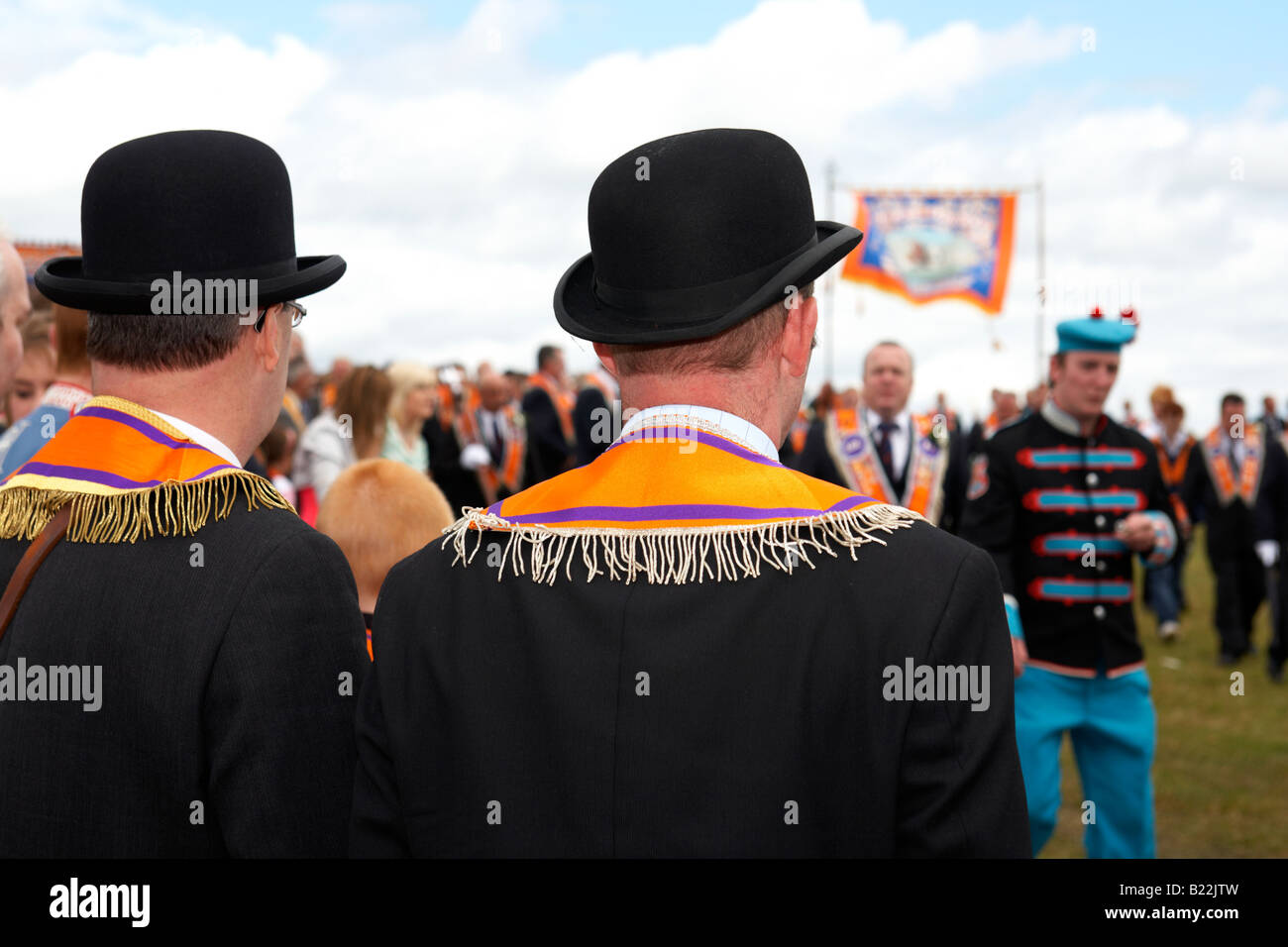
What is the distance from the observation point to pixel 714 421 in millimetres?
1753

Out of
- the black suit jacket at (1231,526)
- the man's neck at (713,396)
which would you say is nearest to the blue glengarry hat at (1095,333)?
the man's neck at (713,396)

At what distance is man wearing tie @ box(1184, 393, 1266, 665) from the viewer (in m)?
11.4

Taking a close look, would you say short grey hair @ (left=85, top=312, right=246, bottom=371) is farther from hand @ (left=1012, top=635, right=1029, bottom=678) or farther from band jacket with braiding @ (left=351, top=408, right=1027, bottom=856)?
hand @ (left=1012, top=635, right=1029, bottom=678)

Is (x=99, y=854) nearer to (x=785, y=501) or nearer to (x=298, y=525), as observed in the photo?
(x=298, y=525)

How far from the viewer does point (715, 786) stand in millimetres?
1645

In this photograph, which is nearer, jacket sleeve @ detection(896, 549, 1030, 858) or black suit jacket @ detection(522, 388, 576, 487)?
jacket sleeve @ detection(896, 549, 1030, 858)

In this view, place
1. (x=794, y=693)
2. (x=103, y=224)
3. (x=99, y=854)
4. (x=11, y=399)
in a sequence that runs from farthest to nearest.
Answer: (x=11, y=399) < (x=103, y=224) < (x=99, y=854) < (x=794, y=693)

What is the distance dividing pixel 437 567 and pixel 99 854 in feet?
2.35

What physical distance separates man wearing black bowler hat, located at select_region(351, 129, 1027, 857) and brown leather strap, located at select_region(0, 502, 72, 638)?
609 mm

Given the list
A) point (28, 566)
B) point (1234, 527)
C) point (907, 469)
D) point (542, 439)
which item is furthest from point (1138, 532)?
point (542, 439)

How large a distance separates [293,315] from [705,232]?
858 mm

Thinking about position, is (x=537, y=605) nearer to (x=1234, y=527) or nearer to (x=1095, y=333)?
(x=1095, y=333)

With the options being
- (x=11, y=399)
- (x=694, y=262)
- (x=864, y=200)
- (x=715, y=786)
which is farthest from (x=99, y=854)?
(x=864, y=200)

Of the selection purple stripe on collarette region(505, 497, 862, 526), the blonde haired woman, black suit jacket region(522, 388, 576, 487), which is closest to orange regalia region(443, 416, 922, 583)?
purple stripe on collarette region(505, 497, 862, 526)
